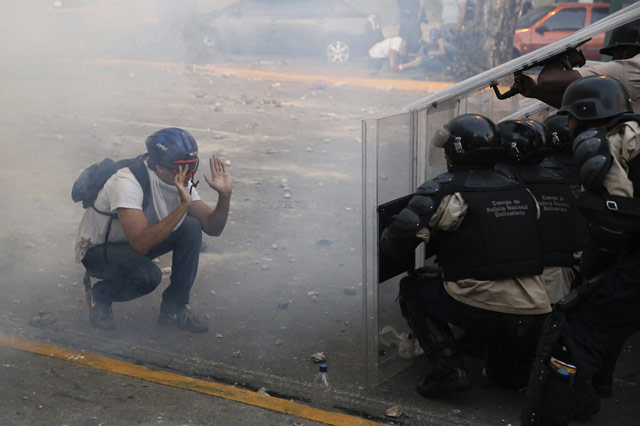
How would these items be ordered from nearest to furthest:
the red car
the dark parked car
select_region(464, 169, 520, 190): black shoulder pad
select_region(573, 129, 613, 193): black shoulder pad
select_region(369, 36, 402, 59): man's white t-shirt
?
Result: select_region(573, 129, 613, 193): black shoulder pad < select_region(464, 169, 520, 190): black shoulder pad < the dark parked car < the red car < select_region(369, 36, 402, 59): man's white t-shirt

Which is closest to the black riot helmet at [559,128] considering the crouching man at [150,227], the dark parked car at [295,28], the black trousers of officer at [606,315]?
the black trousers of officer at [606,315]

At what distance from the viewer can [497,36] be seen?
12781mm

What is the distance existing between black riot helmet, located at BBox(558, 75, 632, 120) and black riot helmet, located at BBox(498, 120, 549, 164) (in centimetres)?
33

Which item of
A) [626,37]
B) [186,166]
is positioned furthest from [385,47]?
[186,166]

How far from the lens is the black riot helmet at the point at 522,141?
121 inches

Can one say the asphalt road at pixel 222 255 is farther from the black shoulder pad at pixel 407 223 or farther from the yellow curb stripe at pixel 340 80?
the yellow curb stripe at pixel 340 80

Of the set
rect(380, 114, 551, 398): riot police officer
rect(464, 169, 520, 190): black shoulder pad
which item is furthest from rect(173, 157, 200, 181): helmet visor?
rect(464, 169, 520, 190): black shoulder pad

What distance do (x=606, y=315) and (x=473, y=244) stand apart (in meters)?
0.54

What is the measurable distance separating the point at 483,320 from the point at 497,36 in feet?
34.9

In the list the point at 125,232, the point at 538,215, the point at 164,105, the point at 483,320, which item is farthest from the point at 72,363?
the point at 164,105

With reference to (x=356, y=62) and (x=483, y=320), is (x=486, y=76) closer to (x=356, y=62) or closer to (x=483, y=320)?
(x=483, y=320)

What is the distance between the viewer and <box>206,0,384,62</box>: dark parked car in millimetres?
9867

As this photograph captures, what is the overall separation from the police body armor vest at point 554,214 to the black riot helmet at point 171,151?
147 cm

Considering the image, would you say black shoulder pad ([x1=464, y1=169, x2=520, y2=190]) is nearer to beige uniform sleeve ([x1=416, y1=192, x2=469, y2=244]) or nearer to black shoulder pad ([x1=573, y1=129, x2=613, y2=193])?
beige uniform sleeve ([x1=416, y1=192, x2=469, y2=244])
